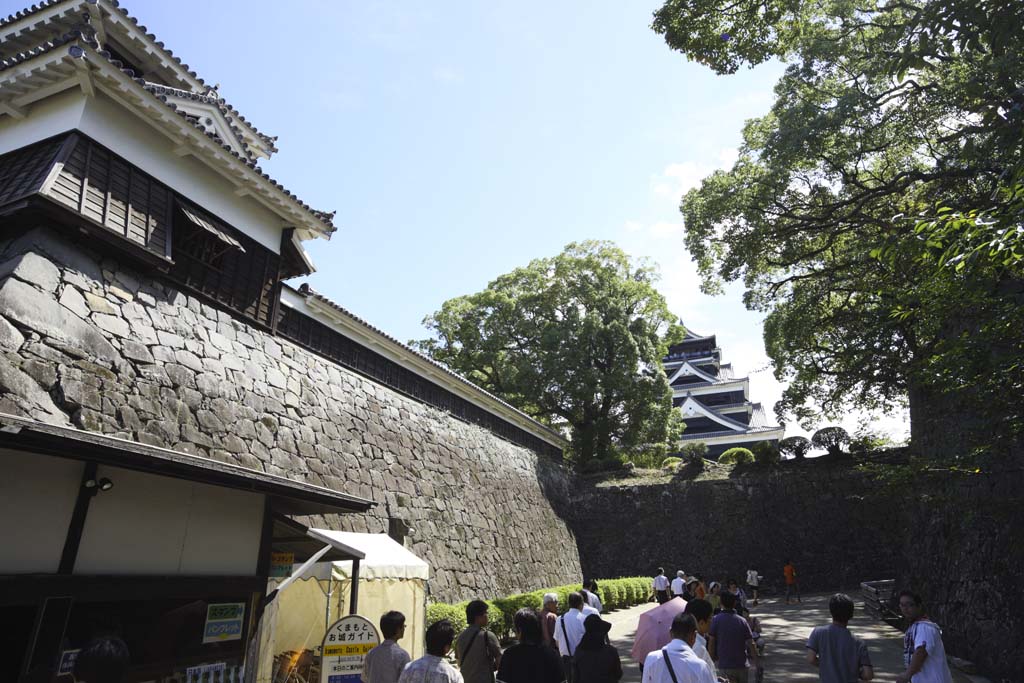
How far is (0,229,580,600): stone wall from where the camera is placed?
686 centimetres

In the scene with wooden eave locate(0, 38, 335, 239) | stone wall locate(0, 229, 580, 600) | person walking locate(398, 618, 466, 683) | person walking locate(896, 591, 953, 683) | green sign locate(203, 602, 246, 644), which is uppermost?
wooden eave locate(0, 38, 335, 239)

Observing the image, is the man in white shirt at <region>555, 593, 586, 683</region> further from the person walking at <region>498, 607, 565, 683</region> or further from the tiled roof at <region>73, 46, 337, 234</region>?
the tiled roof at <region>73, 46, 337, 234</region>

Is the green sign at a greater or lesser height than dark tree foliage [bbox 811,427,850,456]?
lesser

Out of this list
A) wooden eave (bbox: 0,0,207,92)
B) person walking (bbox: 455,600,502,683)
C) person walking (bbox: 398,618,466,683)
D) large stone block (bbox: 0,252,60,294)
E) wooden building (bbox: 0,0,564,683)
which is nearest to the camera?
person walking (bbox: 398,618,466,683)

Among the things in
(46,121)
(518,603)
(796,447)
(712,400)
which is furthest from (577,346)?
(712,400)

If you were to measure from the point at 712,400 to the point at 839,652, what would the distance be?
46046mm

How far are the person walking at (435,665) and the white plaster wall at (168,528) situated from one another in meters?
2.70

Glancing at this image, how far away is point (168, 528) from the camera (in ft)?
18.0

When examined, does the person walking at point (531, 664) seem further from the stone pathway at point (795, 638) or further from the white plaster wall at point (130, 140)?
the white plaster wall at point (130, 140)

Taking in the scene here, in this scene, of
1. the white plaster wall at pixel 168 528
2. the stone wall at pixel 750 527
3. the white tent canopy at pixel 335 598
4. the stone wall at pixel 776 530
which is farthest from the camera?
the stone wall at pixel 750 527

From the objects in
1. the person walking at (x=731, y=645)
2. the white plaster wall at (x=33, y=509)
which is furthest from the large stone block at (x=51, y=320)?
the person walking at (x=731, y=645)

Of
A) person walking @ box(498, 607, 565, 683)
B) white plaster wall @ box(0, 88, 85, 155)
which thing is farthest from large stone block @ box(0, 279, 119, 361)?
person walking @ box(498, 607, 565, 683)

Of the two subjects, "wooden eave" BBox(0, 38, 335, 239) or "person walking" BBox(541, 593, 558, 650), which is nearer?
"wooden eave" BBox(0, 38, 335, 239)

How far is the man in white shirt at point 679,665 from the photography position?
3.81 meters
